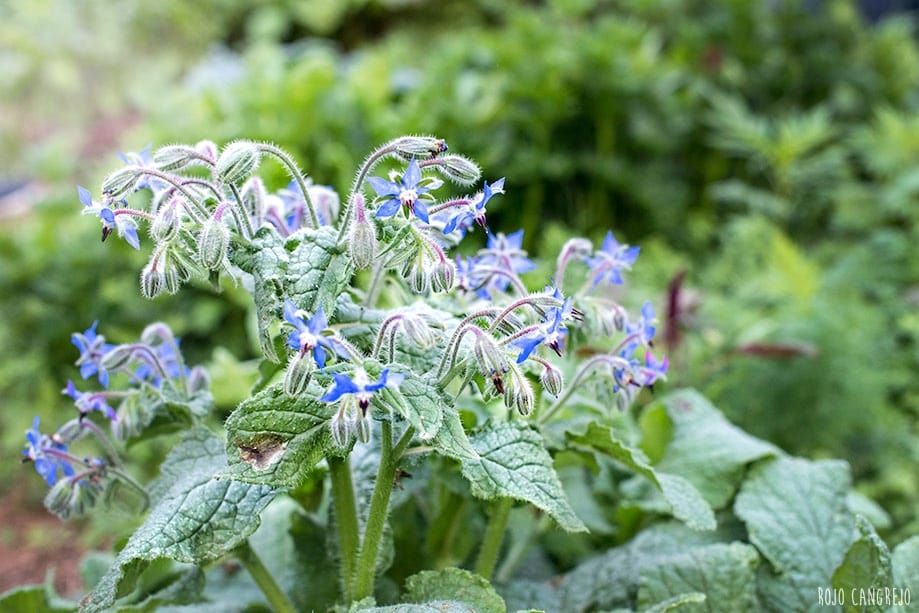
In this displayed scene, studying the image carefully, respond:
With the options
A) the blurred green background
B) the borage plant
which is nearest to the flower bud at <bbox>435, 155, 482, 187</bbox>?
the borage plant

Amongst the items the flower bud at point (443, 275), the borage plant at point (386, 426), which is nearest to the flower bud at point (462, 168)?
the borage plant at point (386, 426)

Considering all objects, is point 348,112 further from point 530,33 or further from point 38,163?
point 38,163

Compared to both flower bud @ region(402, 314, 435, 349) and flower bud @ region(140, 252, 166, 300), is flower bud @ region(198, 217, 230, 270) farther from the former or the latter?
flower bud @ region(402, 314, 435, 349)

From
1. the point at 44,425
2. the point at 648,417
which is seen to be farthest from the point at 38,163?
the point at 648,417

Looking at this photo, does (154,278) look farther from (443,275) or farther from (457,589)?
(457,589)

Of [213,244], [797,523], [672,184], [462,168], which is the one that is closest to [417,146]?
[462,168]
